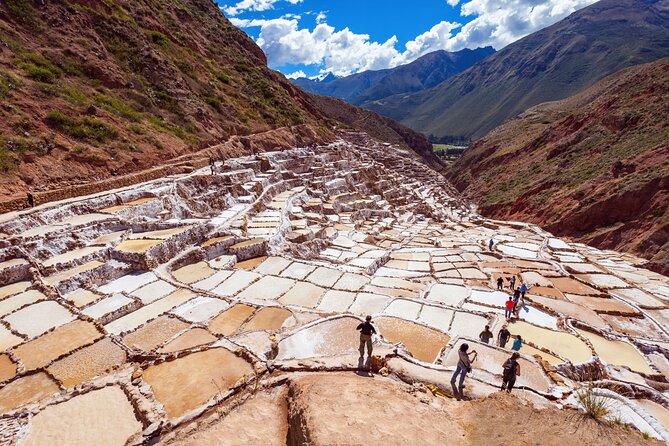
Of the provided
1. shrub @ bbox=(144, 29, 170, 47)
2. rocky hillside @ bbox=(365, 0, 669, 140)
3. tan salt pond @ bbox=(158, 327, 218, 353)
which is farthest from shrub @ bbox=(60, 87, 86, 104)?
rocky hillside @ bbox=(365, 0, 669, 140)

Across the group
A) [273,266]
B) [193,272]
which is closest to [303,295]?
[273,266]

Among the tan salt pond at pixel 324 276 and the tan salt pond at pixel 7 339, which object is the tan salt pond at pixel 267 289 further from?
the tan salt pond at pixel 7 339

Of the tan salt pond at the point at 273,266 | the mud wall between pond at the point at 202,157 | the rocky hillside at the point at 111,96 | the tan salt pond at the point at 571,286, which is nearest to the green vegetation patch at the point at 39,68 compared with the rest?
Answer: the rocky hillside at the point at 111,96

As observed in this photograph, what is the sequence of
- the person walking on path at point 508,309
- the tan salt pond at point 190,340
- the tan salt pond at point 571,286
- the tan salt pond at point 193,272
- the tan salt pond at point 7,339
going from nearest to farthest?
the tan salt pond at point 7,339 → the tan salt pond at point 190,340 → the person walking on path at point 508,309 → the tan salt pond at point 193,272 → the tan salt pond at point 571,286

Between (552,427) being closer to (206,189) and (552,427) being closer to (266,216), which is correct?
(266,216)

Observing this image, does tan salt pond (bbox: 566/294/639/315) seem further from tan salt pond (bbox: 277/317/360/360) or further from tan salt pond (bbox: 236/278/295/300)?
tan salt pond (bbox: 236/278/295/300)
